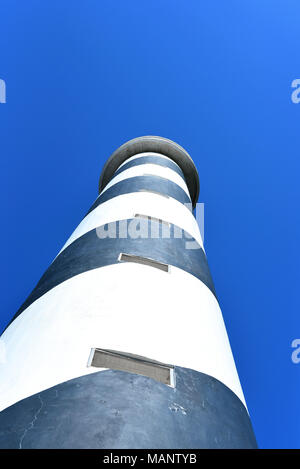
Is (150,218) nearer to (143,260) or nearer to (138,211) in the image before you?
(138,211)

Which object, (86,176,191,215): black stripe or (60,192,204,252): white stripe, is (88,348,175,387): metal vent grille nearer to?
(60,192,204,252): white stripe

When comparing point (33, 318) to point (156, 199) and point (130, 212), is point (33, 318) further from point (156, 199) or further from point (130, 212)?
point (156, 199)

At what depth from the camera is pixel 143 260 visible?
4301mm

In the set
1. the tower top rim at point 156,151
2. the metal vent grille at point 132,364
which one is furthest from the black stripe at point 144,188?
the metal vent grille at point 132,364

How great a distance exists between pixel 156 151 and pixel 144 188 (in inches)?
180

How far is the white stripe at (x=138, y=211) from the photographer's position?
5517 millimetres

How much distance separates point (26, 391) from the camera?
2488 mm

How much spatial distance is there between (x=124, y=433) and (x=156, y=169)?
7.19 m

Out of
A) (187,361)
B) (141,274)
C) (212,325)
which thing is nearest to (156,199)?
(141,274)

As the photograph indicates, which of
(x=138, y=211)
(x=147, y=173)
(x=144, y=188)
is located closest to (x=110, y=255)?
(x=138, y=211)

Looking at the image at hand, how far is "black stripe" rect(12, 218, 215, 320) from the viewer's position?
4088 mm

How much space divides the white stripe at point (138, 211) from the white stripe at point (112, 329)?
62.6 inches

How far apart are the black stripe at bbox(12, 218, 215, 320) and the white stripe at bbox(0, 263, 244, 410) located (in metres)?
0.19

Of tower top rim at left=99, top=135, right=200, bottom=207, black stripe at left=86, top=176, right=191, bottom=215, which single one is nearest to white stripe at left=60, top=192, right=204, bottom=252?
black stripe at left=86, top=176, right=191, bottom=215
